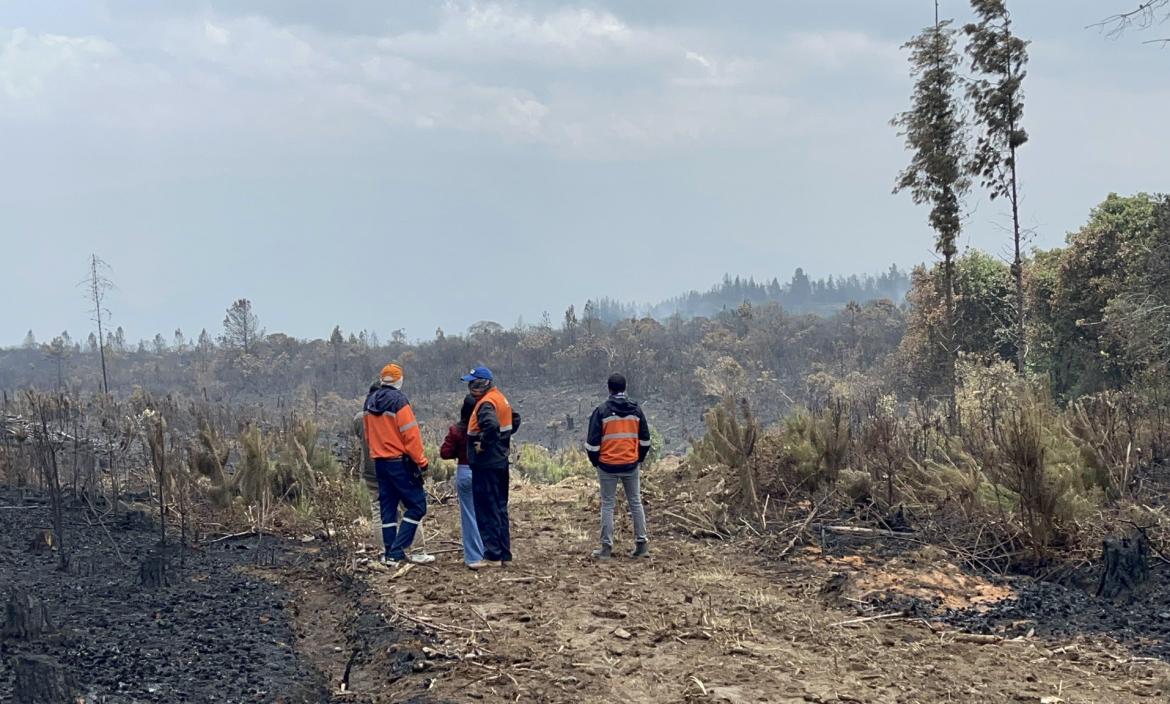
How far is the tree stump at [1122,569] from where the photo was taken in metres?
6.20

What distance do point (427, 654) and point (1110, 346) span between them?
1939 cm

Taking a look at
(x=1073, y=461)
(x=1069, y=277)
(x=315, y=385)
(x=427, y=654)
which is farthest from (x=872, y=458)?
(x=315, y=385)

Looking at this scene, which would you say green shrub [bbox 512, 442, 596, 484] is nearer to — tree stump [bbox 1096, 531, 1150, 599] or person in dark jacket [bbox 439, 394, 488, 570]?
person in dark jacket [bbox 439, 394, 488, 570]

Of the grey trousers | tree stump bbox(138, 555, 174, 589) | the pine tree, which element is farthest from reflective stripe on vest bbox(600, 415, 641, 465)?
the pine tree

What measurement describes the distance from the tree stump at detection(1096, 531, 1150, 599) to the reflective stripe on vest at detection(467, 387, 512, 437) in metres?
4.56

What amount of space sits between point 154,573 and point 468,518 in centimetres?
245

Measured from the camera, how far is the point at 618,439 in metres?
8.04

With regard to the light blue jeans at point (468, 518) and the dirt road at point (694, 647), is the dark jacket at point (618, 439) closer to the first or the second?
the dirt road at point (694, 647)

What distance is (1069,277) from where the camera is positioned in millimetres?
21750

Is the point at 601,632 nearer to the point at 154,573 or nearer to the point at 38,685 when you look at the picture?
the point at 38,685

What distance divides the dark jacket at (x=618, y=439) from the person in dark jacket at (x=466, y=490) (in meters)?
1.06

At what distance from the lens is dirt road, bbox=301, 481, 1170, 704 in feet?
15.6

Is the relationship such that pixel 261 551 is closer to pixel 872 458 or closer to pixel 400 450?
pixel 400 450

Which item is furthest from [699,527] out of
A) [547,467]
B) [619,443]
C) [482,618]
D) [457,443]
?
[547,467]
